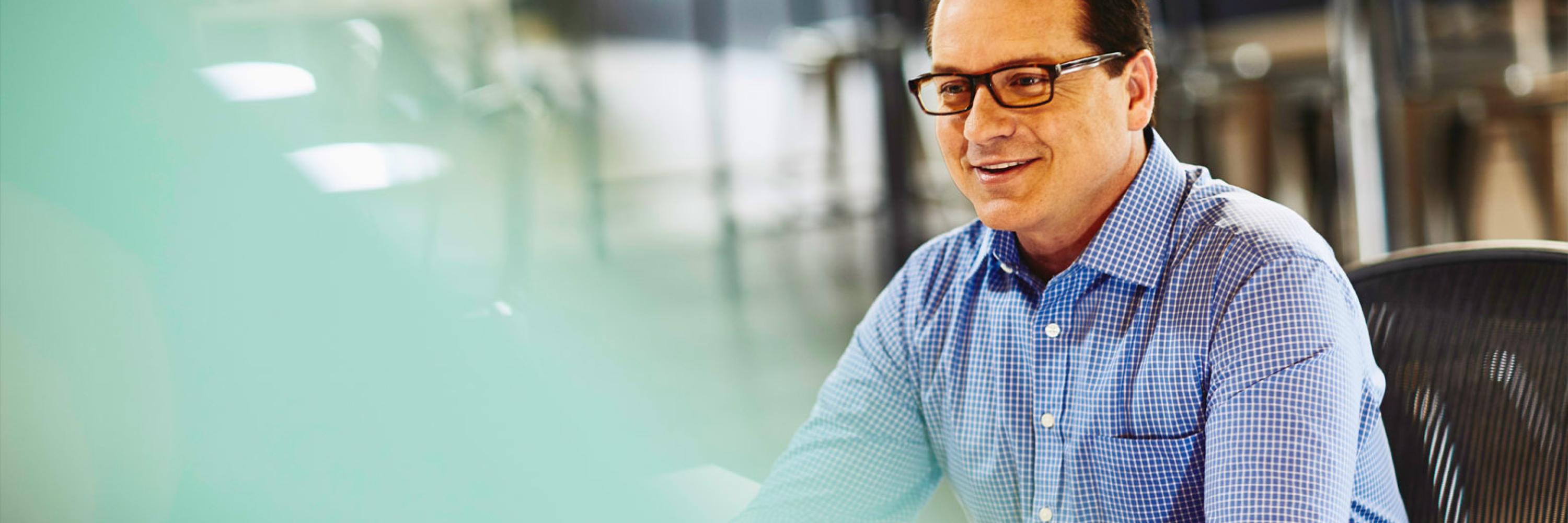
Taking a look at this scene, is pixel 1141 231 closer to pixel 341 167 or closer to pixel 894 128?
pixel 341 167

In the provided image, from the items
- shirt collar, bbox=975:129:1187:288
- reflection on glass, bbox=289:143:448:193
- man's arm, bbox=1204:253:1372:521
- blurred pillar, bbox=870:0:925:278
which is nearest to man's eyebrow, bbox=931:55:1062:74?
shirt collar, bbox=975:129:1187:288

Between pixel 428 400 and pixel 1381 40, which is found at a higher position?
pixel 1381 40

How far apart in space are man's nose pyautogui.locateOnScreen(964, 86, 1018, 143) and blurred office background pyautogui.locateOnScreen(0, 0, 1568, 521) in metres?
0.42

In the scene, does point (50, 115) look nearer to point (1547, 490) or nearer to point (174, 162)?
point (174, 162)

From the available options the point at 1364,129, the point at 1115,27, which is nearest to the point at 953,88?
the point at 1115,27

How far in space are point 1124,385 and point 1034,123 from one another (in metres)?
0.24

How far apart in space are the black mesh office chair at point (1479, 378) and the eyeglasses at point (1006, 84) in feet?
1.17

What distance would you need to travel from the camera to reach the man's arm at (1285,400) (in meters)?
0.87

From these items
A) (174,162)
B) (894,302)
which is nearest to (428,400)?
(174,162)

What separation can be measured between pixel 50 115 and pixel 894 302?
0.76m

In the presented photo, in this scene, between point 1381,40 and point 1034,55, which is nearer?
point 1034,55

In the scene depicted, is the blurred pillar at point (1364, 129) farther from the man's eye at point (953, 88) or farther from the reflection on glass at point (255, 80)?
the reflection on glass at point (255, 80)

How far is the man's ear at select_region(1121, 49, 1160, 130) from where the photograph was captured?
3.51ft

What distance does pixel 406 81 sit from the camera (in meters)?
3.76
